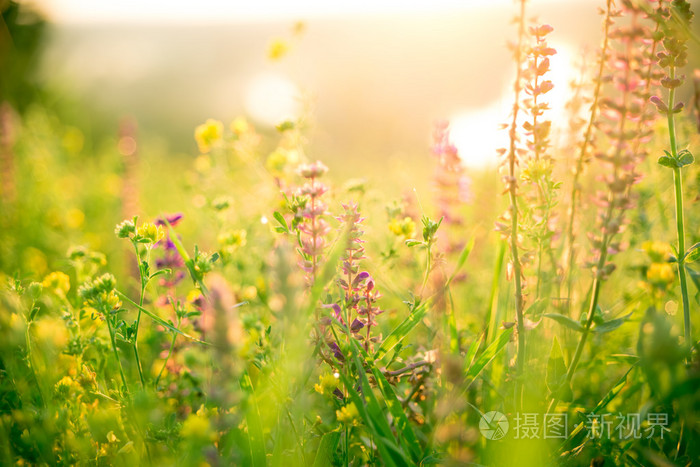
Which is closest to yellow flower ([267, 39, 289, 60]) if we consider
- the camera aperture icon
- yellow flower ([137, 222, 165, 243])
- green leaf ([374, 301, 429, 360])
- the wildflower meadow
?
the wildflower meadow

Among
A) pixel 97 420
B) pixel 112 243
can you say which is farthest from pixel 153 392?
pixel 112 243

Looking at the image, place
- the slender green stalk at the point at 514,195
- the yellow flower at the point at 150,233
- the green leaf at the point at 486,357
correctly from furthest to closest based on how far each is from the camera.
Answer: the yellow flower at the point at 150,233 < the green leaf at the point at 486,357 < the slender green stalk at the point at 514,195

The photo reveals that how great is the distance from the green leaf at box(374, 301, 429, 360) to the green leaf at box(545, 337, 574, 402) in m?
0.46

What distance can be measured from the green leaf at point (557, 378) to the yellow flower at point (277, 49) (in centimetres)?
232

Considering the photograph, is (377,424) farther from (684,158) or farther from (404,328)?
(684,158)

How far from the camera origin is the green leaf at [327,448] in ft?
4.55

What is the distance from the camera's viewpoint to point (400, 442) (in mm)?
1302

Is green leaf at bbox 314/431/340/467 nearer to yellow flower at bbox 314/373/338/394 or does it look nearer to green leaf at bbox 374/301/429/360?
yellow flower at bbox 314/373/338/394

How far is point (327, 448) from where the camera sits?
4.64 ft

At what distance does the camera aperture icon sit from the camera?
1.40m

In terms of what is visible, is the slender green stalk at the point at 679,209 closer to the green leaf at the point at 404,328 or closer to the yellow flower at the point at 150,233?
the green leaf at the point at 404,328

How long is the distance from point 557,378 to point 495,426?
0.91ft

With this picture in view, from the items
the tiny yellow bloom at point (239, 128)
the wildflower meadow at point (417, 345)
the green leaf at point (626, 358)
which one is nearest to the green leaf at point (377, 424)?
the wildflower meadow at point (417, 345)

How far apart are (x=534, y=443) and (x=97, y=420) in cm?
124
